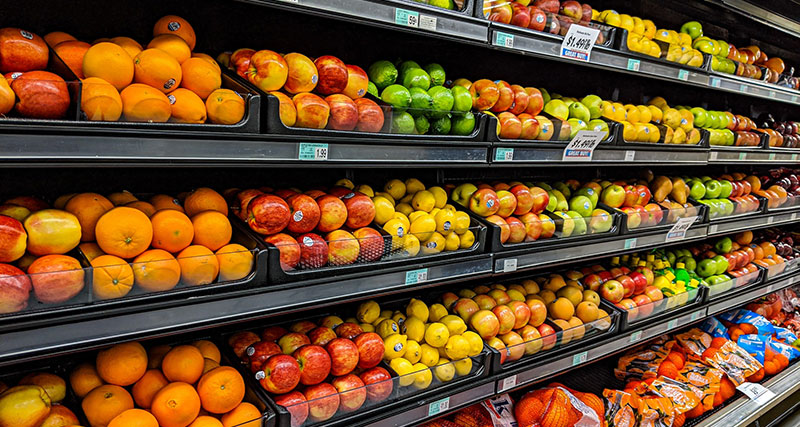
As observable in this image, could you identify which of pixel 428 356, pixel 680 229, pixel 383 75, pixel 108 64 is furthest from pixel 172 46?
pixel 680 229

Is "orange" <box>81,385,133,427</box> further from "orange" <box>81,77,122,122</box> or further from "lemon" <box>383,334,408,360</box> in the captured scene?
"lemon" <box>383,334,408,360</box>

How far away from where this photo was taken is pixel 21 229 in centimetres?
107

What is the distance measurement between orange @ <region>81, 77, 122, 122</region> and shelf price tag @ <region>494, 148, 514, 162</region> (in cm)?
121

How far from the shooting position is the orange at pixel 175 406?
1.25 metres

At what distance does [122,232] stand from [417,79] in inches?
43.0

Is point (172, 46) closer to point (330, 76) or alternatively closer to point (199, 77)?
point (199, 77)

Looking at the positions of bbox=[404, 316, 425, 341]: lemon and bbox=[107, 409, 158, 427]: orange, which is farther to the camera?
bbox=[404, 316, 425, 341]: lemon

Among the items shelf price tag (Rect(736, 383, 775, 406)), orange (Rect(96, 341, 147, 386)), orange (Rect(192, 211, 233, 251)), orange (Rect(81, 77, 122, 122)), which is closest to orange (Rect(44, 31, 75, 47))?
orange (Rect(81, 77, 122, 122))

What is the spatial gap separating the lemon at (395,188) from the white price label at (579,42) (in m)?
0.80

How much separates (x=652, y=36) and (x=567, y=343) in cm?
170

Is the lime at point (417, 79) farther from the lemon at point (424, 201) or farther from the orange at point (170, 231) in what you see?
the orange at point (170, 231)

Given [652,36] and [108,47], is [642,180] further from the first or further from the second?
[108,47]

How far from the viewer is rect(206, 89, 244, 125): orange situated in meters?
1.25

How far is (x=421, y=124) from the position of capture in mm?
1672
